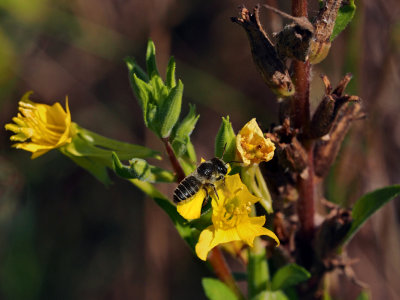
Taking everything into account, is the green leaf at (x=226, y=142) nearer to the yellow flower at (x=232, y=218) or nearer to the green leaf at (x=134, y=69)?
the yellow flower at (x=232, y=218)

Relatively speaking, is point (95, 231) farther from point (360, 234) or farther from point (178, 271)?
point (360, 234)

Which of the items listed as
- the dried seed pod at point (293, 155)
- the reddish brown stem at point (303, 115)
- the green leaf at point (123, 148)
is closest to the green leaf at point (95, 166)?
the green leaf at point (123, 148)

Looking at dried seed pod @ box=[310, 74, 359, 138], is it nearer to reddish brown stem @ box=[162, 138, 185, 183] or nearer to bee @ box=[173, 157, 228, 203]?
bee @ box=[173, 157, 228, 203]

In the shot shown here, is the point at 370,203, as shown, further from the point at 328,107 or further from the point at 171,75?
the point at 171,75

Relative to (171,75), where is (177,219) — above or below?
below

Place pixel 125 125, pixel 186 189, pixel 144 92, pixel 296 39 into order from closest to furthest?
pixel 296 39 → pixel 186 189 → pixel 144 92 → pixel 125 125

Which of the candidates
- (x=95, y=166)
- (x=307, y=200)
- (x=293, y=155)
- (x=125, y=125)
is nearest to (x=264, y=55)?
(x=293, y=155)
